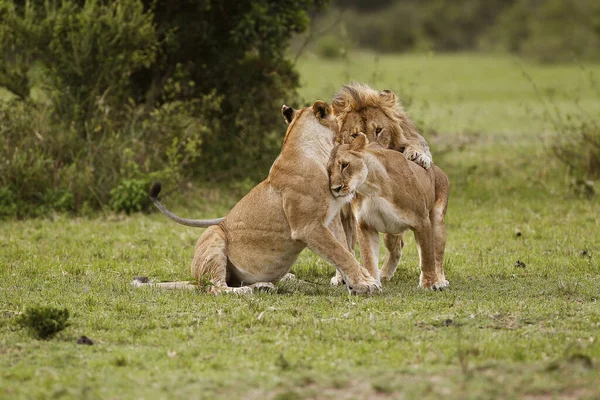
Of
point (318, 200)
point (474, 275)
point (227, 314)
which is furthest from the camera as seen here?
point (474, 275)

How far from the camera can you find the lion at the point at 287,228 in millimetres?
7695

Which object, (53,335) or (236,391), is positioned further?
(53,335)

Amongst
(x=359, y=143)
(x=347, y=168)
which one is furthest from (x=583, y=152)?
(x=347, y=168)

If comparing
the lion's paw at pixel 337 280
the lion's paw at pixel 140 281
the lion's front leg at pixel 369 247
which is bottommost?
the lion's paw at pixel 140 281

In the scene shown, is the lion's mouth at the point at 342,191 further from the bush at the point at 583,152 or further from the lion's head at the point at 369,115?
the bush at the point at 583,152

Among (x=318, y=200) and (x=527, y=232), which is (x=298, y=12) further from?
(x=318, y=200)

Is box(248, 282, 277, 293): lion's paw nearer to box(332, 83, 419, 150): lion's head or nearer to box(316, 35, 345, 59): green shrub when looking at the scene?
box(332, 83, 419, 150): lion's head

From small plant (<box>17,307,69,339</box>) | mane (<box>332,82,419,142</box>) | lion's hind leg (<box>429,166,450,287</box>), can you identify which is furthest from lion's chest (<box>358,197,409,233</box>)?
small plant (<box>17,307,69,339</box>)

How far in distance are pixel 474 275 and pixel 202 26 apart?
19.5 ft

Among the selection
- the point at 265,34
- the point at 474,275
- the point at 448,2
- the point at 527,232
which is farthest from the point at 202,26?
the point at 448,2

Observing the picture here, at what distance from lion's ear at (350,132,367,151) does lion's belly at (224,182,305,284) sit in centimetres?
70

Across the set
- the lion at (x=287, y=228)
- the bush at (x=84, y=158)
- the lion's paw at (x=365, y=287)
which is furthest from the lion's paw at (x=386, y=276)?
the bush at (x=84, y=158)

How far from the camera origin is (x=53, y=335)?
6.41 m

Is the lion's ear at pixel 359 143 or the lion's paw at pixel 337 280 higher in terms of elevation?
the lion's ear at pixel 359 143
